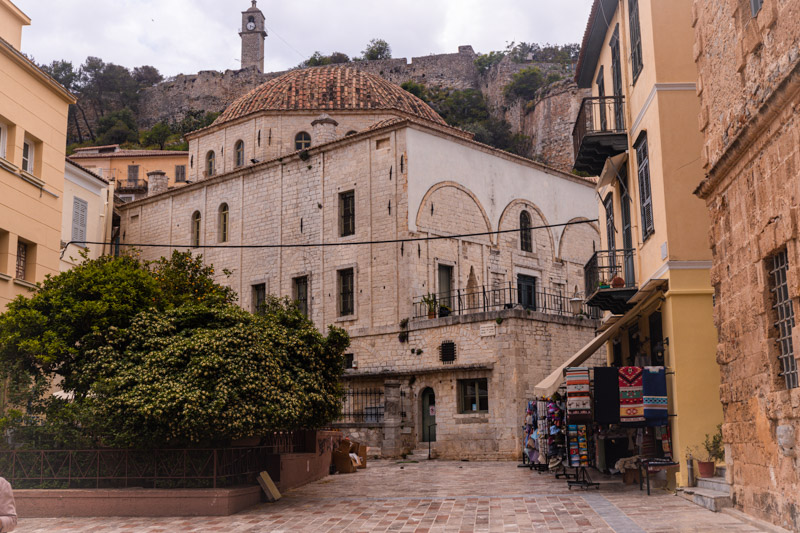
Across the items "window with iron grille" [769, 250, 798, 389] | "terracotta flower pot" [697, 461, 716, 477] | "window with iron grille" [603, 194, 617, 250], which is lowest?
"terracotta flower pot" [697, 461, 716, 477]

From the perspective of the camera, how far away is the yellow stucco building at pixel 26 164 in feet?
54.2

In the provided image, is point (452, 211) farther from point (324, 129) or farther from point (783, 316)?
point (783, 316)

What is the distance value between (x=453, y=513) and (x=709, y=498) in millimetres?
3368

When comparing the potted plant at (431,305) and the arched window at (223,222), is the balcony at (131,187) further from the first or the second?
the potted plant at (431,305)

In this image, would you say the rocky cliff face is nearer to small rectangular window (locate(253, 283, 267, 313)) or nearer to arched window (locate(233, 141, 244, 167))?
arched window (locate(233, 141, 244, 167))

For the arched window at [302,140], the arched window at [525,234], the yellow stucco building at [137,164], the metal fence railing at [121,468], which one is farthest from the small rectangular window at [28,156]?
the yellow stucco building at [137,164]

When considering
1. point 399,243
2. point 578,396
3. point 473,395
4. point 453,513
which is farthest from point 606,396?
point 399,243

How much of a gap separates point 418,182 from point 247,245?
25.6ft

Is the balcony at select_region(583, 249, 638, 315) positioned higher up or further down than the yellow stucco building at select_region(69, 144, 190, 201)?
further down

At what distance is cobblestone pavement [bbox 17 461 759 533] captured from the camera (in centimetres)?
974

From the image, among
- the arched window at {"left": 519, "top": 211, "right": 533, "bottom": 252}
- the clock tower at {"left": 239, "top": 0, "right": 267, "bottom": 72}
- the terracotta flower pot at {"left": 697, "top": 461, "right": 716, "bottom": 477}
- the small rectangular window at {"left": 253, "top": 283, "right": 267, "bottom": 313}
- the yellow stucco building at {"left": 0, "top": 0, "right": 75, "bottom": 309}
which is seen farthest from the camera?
the clock tower at {"left": 239, "top": 0, "right": 267, "bottom": 72}

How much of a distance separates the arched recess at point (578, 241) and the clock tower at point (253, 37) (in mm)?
56389

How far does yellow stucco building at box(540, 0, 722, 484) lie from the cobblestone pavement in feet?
5.77

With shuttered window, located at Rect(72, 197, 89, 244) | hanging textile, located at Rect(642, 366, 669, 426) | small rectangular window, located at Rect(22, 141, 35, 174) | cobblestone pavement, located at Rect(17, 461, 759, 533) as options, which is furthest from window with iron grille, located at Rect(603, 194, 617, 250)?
shuttered window, located at Rect(72, 197, 89, 244)
